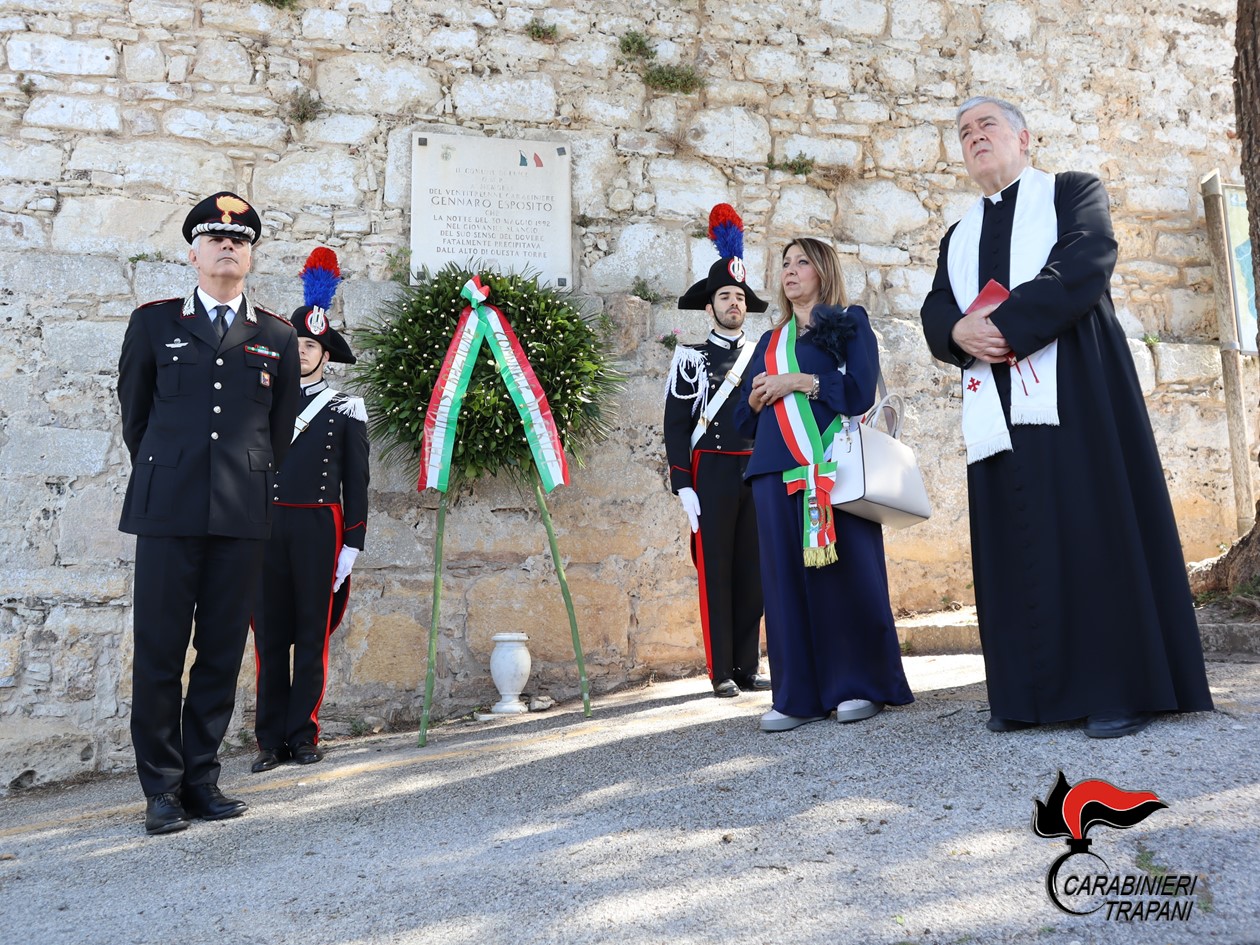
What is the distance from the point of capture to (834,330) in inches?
151

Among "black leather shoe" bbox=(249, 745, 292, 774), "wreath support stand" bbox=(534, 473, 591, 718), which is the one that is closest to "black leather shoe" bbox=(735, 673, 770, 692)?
"wreath support stand" bbox=(534, 473, 591, 718)

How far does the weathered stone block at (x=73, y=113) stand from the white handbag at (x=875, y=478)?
4092mm

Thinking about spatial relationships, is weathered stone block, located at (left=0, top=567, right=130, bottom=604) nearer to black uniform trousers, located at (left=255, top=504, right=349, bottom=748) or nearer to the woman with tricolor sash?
black uniform trousers, located at (left=255, top=504, right=349, bottom=748)

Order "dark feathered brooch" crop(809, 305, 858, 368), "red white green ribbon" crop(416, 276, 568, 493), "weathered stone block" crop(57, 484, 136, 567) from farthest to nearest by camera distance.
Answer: "weathered stone block" crop(57, 484, 136, 567) < "red white green ribbon" crop(416, 276, 568, 493) < "dark feathered brooch" crop(809, 305, 858, 368)

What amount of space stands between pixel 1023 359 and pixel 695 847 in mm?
1719

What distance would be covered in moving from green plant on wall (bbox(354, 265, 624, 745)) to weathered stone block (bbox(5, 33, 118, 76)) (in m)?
1.86

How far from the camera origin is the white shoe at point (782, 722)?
3.73 meters

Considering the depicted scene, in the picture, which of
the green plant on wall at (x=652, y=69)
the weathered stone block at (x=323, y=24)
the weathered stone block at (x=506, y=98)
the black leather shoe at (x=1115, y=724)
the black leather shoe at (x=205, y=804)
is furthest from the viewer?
the green plant on wall at (x=652, y=69)

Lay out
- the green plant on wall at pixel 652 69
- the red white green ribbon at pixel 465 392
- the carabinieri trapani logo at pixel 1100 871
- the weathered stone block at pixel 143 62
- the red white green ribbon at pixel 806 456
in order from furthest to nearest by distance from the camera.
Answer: the green plant on wall at pixel 652 69
the weathered stone block at pixel 143 62
the red white green ribbon at pixel 465 392
the red white green ribbon at pixel 806 456
the carabinieri trapani logo at pixel 1100 871

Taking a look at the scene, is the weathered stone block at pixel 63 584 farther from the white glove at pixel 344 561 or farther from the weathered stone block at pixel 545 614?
the weathered stone block at pixel 545 614

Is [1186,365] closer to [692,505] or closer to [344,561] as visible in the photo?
[692,505]

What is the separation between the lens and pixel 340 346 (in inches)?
192

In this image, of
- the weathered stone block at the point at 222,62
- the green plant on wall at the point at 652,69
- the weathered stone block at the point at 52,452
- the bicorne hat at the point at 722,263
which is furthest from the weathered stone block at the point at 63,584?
the green plant on wall at the point at 652,69

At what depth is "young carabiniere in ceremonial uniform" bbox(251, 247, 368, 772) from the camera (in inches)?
177
